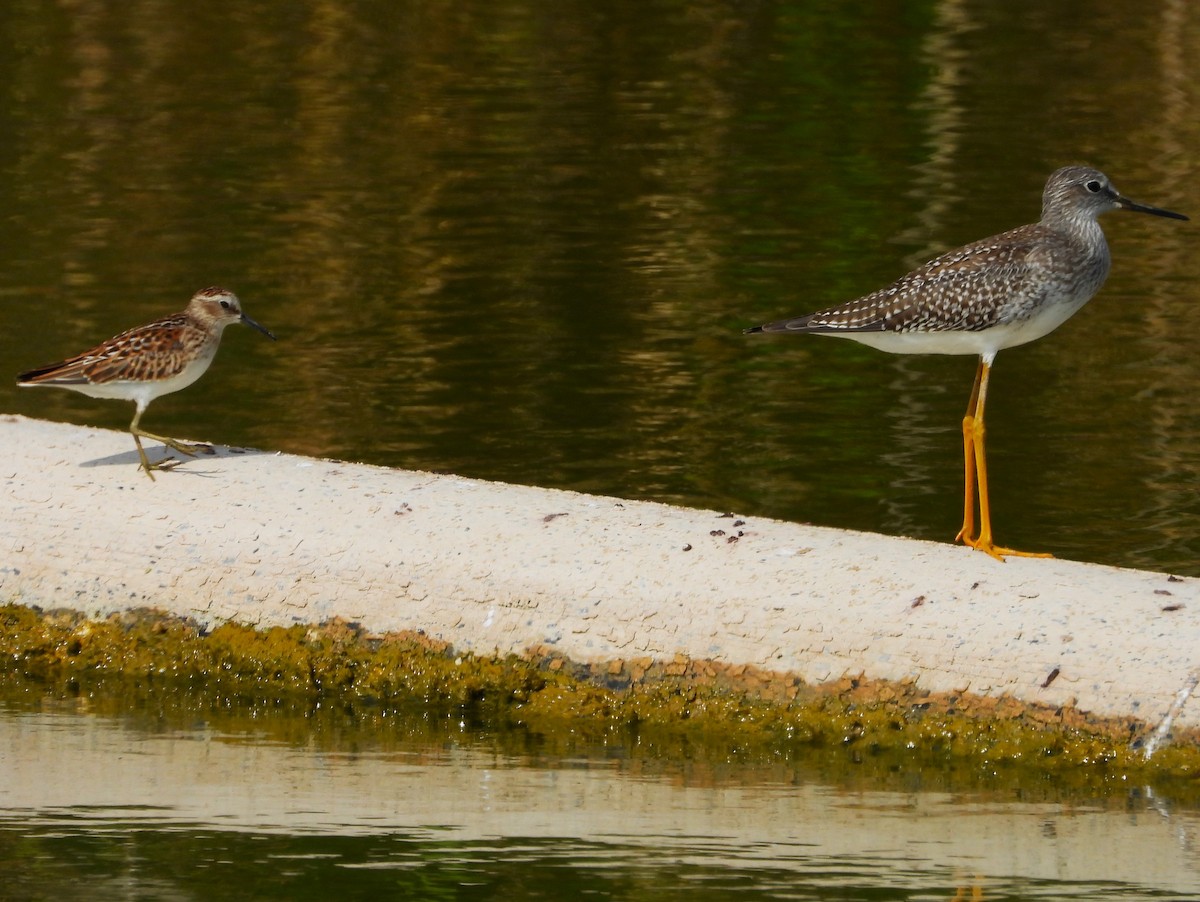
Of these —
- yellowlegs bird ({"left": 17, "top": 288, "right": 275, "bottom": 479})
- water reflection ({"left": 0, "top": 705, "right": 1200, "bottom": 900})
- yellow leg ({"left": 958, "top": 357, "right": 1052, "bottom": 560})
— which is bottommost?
Answer: water reflection ({"left": 0, "top": 705, "right": 1200, "bottom": 900})

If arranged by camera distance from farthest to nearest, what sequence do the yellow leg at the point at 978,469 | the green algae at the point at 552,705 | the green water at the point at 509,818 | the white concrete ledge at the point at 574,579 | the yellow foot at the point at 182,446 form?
the yellow foot at the point at 182,446 → the yellow leg at the point at 978,469 → the white concrete ledge at the point at 574,579 → the green algae at the point at 552,705 → the green water at the point at 509,818

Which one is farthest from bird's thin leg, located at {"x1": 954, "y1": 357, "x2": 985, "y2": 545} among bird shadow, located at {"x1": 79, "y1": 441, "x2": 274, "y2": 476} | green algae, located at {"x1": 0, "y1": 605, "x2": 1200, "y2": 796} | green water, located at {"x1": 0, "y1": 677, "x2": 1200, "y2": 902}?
bird shadow, located at {"x1": 79, "y1": 441, "x2": 274, "y2": 476}

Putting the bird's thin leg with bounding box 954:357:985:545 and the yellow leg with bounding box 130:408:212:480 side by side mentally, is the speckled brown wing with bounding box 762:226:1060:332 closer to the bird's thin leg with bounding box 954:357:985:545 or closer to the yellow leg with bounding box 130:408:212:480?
the bird's thin leg with bounding box 954:357:985:545

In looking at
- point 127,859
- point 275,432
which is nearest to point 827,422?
point 275,432

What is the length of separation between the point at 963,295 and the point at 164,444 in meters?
3.53

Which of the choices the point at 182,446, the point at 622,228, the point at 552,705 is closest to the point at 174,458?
the point at 182,446

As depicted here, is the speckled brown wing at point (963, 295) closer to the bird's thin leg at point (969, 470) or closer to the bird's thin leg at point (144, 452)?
the bird's thin leg at point (969, 470)

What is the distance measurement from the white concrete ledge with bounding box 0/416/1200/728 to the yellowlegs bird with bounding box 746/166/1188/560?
1.17m

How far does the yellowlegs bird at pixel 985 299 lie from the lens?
9.44m

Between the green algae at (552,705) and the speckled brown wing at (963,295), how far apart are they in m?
2.15

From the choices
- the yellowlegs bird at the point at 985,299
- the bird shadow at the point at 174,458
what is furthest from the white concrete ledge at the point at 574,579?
the yellowlegs bird at the point at 985,299

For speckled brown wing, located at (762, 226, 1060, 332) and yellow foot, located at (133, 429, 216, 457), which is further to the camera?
yellow foot, located at (133, 429, 216, 457)

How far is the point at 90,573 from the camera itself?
897 cm

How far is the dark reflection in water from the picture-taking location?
1216cm
